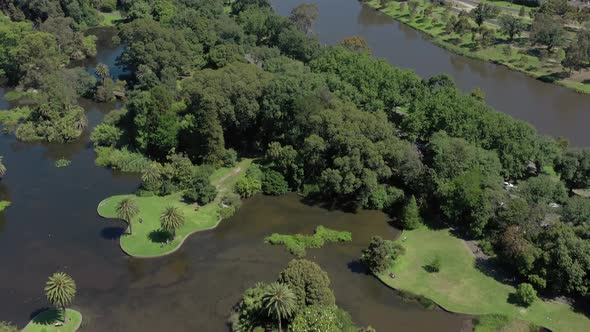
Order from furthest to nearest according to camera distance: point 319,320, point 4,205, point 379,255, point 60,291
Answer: point 4,205 → point 379,255 → point 60,291 → point 319,320

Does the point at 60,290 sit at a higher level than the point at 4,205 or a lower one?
higher

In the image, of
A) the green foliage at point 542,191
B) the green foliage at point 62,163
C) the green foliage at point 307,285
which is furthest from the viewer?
the green foliage at point 62,163

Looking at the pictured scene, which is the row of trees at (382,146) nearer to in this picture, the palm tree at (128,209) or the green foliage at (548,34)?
the palm tree at (128,209)

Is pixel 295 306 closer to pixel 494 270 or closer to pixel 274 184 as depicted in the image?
pixel 494 270

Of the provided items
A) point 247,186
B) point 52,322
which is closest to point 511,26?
point 247,186

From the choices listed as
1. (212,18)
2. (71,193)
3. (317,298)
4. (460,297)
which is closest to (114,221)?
(71,193)

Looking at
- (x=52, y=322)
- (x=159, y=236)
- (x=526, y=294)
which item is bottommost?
(x=52, y=322)

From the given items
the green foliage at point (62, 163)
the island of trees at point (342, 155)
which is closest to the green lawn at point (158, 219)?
the island of trees at point (342, 155)
